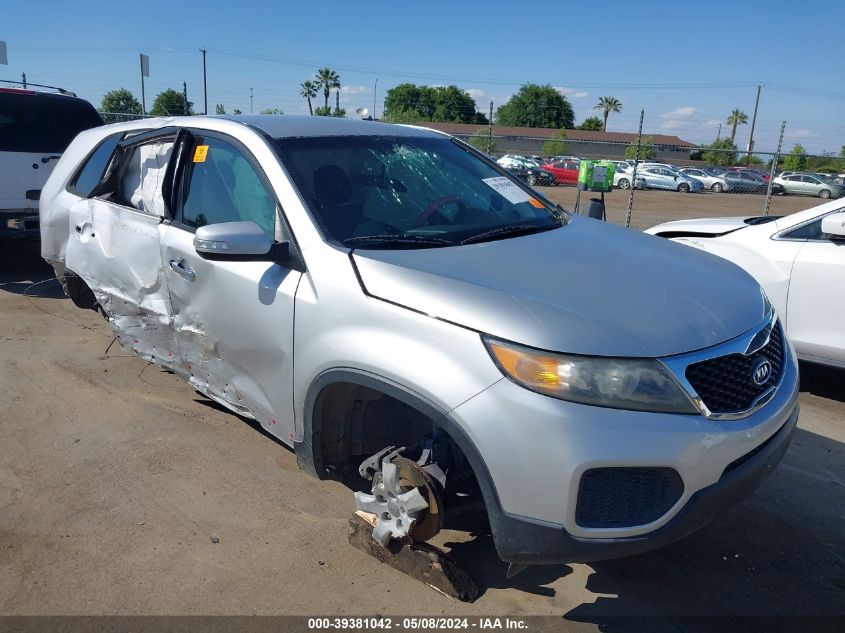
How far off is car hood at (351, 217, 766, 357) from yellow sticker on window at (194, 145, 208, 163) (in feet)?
4.76

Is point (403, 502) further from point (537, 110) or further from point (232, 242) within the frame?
point (537, 110)

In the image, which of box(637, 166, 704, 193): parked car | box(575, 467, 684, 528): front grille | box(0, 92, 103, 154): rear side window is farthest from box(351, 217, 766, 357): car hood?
box(637, 166, 704, 193): parked car

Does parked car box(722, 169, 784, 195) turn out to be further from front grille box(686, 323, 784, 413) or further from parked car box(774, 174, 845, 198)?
front grille box(686, 323, 784, 413)

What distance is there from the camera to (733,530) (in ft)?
10.8

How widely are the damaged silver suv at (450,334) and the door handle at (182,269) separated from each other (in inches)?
0.4

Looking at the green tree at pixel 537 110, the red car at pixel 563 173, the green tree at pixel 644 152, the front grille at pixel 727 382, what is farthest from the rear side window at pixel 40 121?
the green tree at pixel 537 110

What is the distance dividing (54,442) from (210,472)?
1.05 m

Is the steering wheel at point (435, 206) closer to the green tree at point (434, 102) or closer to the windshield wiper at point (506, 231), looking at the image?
the windshield wiper at point (506, 231)

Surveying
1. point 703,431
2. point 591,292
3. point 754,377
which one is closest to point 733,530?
point 754,377

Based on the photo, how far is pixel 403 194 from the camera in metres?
3.30

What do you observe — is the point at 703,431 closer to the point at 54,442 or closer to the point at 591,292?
the point at 591,292

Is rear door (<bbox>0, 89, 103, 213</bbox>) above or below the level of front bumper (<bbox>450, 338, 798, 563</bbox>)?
above

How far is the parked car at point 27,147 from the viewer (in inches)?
300

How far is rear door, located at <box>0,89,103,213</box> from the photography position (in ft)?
25.1
